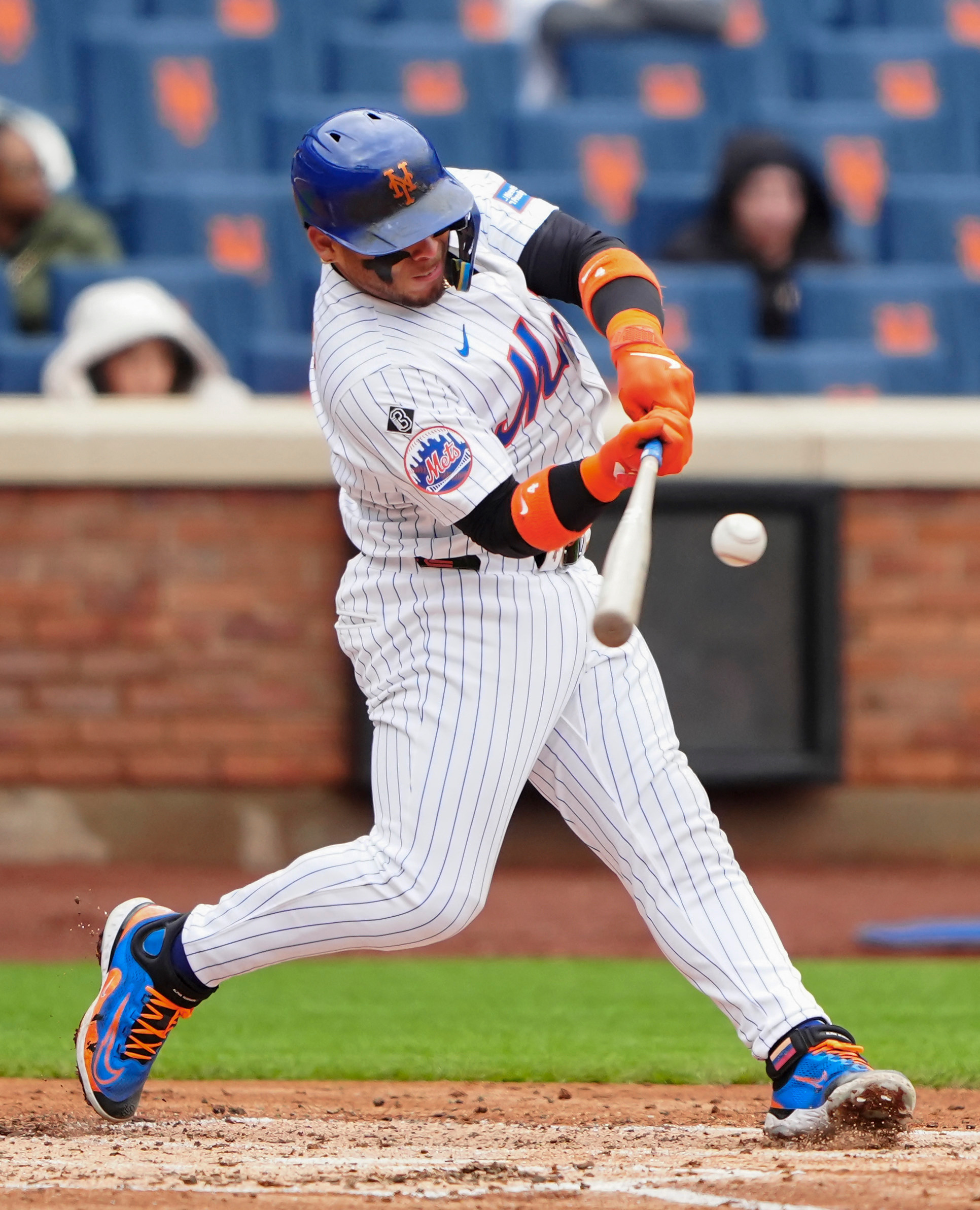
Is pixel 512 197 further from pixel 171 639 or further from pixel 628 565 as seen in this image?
pixel 171 639

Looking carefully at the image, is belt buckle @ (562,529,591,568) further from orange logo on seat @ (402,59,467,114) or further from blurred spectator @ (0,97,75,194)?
orange logo on seat @ (402,59,467,114)

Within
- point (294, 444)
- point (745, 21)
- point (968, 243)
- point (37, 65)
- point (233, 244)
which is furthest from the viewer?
point (745, 21)

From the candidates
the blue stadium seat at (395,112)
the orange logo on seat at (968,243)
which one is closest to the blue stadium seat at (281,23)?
the blue stadium seat at (395,112)

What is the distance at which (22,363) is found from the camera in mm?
7082

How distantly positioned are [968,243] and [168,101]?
3.34 metres

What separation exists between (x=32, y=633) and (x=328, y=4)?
351 cm

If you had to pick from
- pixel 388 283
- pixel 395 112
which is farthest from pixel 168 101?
pixel 388 283

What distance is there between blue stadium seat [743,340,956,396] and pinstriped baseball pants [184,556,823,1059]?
4501 mm

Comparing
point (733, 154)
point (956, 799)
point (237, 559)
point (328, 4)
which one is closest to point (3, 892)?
point (237, 559)

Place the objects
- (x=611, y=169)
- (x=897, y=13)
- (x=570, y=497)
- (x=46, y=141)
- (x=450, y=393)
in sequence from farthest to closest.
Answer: (x=897, y=13) → (x=611, y=169) → (x=46, y=141) → (x=450, y=393) → (x=570, y=497)

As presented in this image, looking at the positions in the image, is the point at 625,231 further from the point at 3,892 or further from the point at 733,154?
the point at 3,892

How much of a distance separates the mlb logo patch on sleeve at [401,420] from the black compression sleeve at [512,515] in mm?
152

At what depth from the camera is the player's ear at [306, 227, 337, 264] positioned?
3062mm

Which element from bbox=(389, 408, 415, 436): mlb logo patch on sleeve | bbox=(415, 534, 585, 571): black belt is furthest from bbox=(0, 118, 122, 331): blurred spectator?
bbox=(389, 408, 415, 436): mlb logo patch on sleeve
